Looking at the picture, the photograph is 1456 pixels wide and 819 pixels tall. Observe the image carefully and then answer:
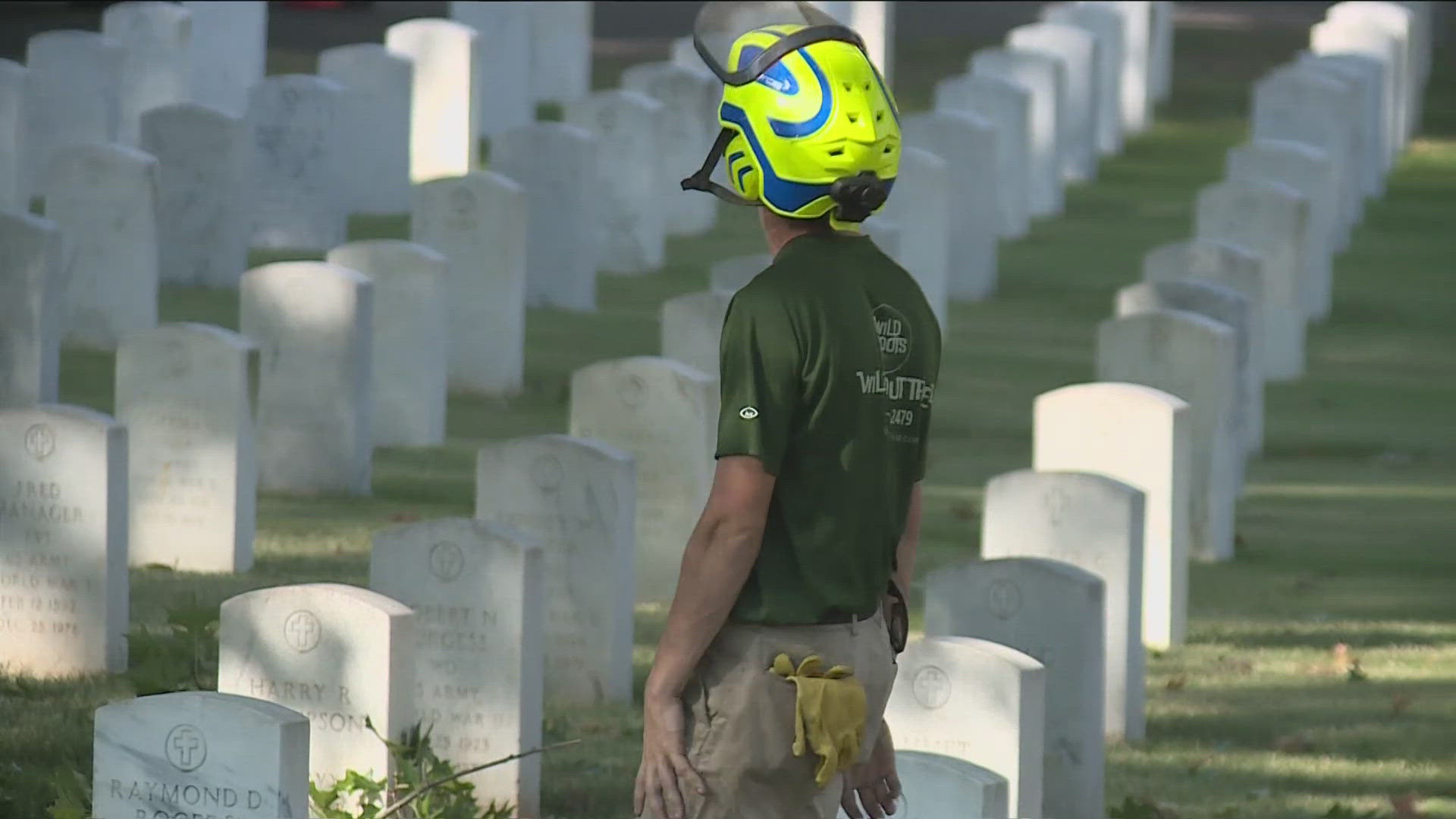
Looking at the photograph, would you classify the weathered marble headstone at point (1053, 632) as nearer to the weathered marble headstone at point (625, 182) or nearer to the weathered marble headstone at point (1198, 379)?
the weathered marble headstone at point (1198, 379)

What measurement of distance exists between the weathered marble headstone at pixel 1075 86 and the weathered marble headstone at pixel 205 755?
14406 mm

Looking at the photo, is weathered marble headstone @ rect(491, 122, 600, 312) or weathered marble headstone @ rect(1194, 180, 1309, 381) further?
weathered marble headstone @ rect(491, 122, 600, 312)

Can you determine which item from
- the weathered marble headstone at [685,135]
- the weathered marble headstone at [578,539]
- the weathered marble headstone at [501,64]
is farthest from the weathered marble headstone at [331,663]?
the weathered marble headstone at [501,64]

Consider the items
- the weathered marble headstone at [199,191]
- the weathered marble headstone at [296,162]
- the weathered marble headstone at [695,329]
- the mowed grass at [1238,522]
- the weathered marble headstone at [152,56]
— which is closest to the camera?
the mowed grass at [1238,522]

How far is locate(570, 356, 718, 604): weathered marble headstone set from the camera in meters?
8.47

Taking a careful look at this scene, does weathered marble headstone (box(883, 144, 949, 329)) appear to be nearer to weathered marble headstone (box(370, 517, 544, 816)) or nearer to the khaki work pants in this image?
weathered marble headstone (box(370, 517, 544, 816))

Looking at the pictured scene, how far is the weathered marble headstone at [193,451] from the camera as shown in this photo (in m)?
8.15

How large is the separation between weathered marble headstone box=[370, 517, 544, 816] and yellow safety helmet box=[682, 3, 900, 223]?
2.52 meters

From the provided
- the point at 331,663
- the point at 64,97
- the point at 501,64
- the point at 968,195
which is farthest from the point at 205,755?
the point at 501,64

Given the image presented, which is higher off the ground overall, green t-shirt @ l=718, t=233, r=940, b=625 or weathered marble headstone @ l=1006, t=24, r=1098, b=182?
green t-shirt @ l=718, t=233, r=940, b=625

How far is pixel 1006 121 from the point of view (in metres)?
17.0

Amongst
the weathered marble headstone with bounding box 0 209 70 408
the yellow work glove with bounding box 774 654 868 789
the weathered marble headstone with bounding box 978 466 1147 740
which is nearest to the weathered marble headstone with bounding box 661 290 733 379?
the weathered marble headstone with bounding box 0 209 70 408

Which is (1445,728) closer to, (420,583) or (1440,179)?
(420,583)

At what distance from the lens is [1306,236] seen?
13594 mm
